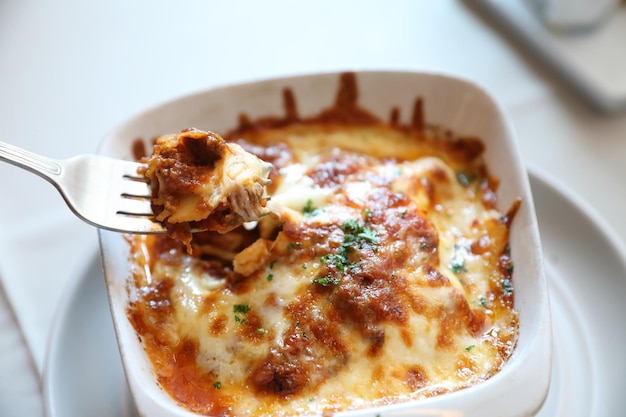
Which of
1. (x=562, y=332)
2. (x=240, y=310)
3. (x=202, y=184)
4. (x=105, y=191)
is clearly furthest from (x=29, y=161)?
(x=562, y=332)

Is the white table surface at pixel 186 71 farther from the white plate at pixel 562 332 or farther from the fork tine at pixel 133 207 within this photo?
the fork tine at pixel 133 207

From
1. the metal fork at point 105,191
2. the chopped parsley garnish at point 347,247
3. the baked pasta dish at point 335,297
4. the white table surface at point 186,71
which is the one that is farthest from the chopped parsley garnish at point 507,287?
the metal fork at point 105,191

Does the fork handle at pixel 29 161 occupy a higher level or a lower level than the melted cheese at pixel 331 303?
higher

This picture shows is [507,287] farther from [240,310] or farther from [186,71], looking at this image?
[186,71]

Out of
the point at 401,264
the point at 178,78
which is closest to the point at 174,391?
the point at 401,264

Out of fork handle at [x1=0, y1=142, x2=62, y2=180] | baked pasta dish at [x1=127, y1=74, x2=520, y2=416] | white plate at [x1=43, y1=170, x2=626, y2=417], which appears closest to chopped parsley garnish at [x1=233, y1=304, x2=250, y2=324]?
baked pasta dish at [x1=127, y1=74, x2=520, y2=416]

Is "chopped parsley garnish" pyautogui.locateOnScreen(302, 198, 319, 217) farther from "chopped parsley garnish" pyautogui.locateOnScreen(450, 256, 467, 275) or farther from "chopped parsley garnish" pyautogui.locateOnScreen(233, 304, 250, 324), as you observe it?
"chopped parsley garnish" pyautogui.locateOnScreen(450, 256, 467, 275)

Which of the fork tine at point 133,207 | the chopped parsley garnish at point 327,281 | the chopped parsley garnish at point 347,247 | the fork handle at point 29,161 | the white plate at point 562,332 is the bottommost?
the white plate at point 562,332
